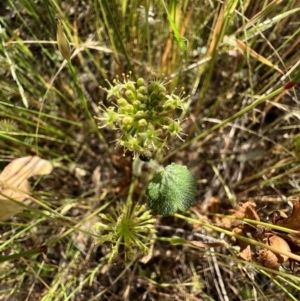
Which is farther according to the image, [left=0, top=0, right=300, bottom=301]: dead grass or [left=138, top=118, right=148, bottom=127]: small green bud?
[left=0, top=0, right=300, bottom=301]: dead grass

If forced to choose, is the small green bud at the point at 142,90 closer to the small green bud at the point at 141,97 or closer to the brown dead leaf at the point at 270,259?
the small green bud at the point at 141,97

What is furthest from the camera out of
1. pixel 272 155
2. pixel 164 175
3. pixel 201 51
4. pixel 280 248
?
pixel 272 155

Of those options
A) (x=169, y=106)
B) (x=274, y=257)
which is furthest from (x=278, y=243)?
(x=169, y=106)

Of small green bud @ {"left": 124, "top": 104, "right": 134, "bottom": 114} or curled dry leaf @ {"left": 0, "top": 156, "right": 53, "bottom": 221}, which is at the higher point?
small green bud @ {"left": 124, "top": 104, "right": 134, "bottom": 114}

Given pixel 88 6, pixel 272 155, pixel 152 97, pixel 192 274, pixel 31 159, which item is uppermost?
pixel 88 6

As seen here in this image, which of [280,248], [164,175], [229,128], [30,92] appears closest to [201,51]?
[229,128]

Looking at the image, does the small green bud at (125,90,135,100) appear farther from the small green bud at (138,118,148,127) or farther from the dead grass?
the dead grass

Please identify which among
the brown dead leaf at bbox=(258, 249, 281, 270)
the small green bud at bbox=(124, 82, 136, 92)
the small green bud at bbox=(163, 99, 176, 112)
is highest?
the small green bud at bbox=(124, 82, 136, 92)

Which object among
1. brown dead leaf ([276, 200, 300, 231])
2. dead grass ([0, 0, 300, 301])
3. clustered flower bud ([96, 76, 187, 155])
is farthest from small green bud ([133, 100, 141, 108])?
brown dead leaf ([276, 200, 300, 231])

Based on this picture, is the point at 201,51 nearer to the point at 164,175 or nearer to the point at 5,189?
the point at 164,175
